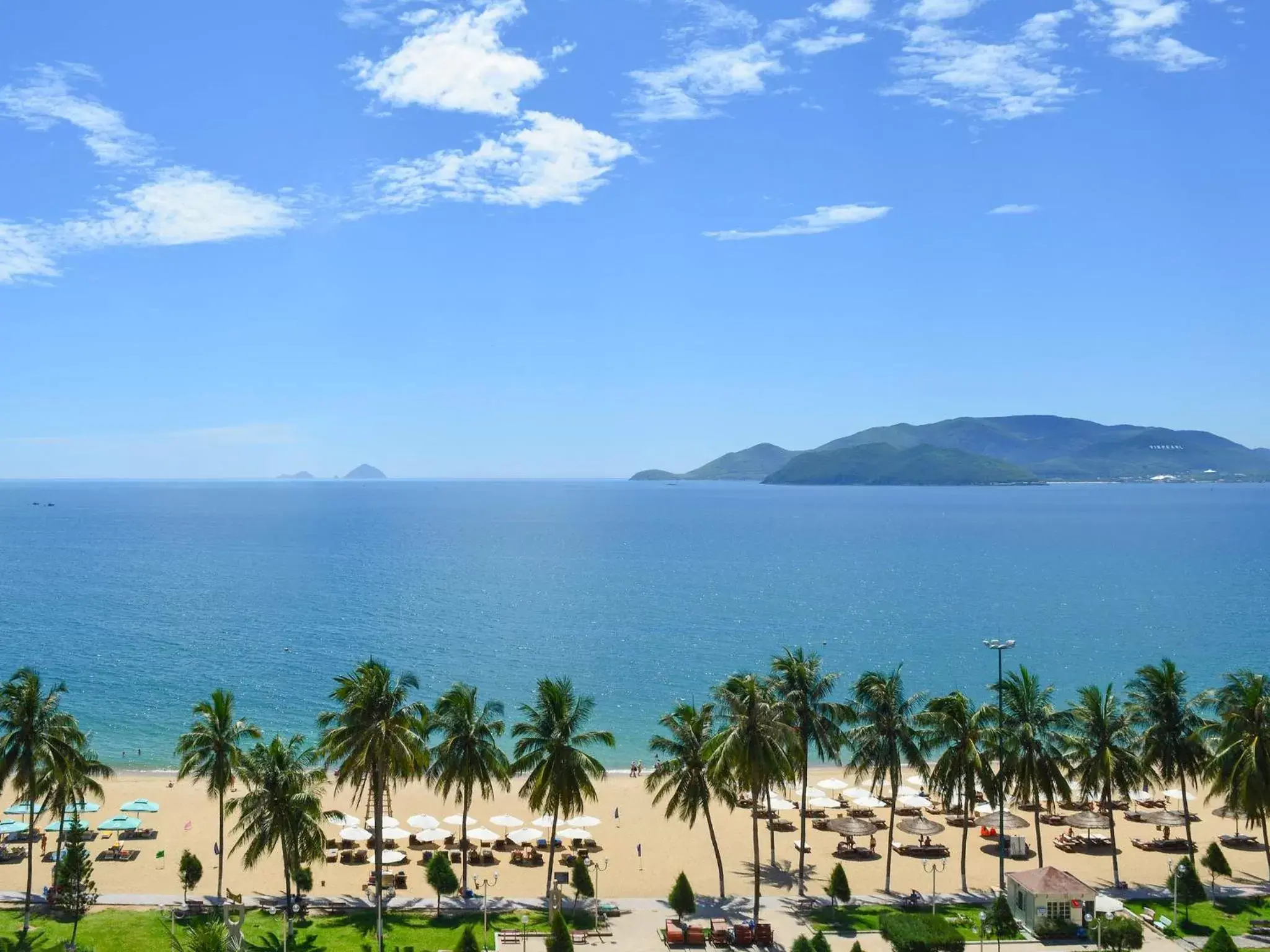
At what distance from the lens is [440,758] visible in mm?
40531

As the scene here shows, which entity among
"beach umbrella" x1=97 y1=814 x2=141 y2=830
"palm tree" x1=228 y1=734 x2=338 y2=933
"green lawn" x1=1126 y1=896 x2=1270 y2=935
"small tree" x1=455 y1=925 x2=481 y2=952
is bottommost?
"beach umbrella" x1=97 y1=814 x2=141 y2=830

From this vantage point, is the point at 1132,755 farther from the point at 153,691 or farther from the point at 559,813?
the point at 153,691

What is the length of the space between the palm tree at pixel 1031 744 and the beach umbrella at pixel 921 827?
8.49m

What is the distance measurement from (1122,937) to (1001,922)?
431 centimetres

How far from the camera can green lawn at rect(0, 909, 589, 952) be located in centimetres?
3528

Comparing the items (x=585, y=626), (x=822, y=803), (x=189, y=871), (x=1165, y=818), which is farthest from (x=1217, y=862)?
(x=585, y=626)

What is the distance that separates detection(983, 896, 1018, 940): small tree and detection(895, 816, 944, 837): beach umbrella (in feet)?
41.0

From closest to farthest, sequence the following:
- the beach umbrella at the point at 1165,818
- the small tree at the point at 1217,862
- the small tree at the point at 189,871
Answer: the small tree at the point at 189,871, the small tree at the point at 1217,862, the beach umbrella at the point at 1165,818

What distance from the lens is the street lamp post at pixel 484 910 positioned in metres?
36.2

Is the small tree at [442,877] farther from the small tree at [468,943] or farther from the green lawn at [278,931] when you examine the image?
the small tree at [468,943]

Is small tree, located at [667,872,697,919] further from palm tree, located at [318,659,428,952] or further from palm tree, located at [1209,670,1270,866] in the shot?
palm tree, located at [1209,670,1270,866]

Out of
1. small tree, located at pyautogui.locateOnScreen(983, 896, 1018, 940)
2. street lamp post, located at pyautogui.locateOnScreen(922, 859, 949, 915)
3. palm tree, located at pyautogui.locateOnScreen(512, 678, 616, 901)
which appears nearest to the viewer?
small tree, located at pyautogui.locateOnScreen(983, 896, 1018, 940)

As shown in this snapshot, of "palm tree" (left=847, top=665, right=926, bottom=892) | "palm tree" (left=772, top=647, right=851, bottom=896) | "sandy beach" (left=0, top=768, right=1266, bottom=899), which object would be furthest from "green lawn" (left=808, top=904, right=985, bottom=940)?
"sandy beach" (left=0, top=768, right=1266, bottom=899)

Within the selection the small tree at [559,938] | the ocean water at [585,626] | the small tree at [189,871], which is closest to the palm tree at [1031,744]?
the small tree at [559,938]
